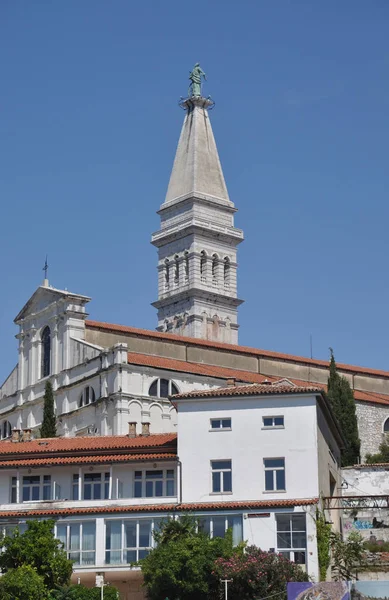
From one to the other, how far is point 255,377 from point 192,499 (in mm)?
39287

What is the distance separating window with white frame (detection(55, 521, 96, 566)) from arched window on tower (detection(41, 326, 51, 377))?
41.9 m

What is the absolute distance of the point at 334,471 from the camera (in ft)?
216

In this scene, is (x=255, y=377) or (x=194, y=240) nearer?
(x=255, y=377)

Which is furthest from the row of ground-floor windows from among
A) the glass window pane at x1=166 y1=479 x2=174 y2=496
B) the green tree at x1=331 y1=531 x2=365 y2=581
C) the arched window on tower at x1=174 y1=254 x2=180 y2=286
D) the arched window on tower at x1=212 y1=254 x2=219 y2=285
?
the arched window on tower at x1=174 y1=254 x2=180 y2=286

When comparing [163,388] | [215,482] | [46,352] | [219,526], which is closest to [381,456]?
[163,388]

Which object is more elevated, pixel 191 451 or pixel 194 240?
pixel 194 240

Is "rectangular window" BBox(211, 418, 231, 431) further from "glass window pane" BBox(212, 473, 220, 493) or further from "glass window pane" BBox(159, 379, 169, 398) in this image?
"glass window pane" BBox(159, 379, 169, 398)

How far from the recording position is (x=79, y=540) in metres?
56.1

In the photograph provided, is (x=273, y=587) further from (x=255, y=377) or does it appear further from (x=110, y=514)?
(x=255, y=377)

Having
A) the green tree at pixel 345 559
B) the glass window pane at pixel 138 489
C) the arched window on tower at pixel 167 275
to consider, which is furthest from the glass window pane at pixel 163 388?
the arched window on tower at pixel 167 275

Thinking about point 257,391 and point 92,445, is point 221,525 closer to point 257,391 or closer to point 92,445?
point 257,391

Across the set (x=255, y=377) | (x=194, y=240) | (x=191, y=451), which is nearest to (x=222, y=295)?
(x=194, y=240)

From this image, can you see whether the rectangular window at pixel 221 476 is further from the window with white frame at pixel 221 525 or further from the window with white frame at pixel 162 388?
the window with white frame at pixel 162 388

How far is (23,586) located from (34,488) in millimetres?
9073
